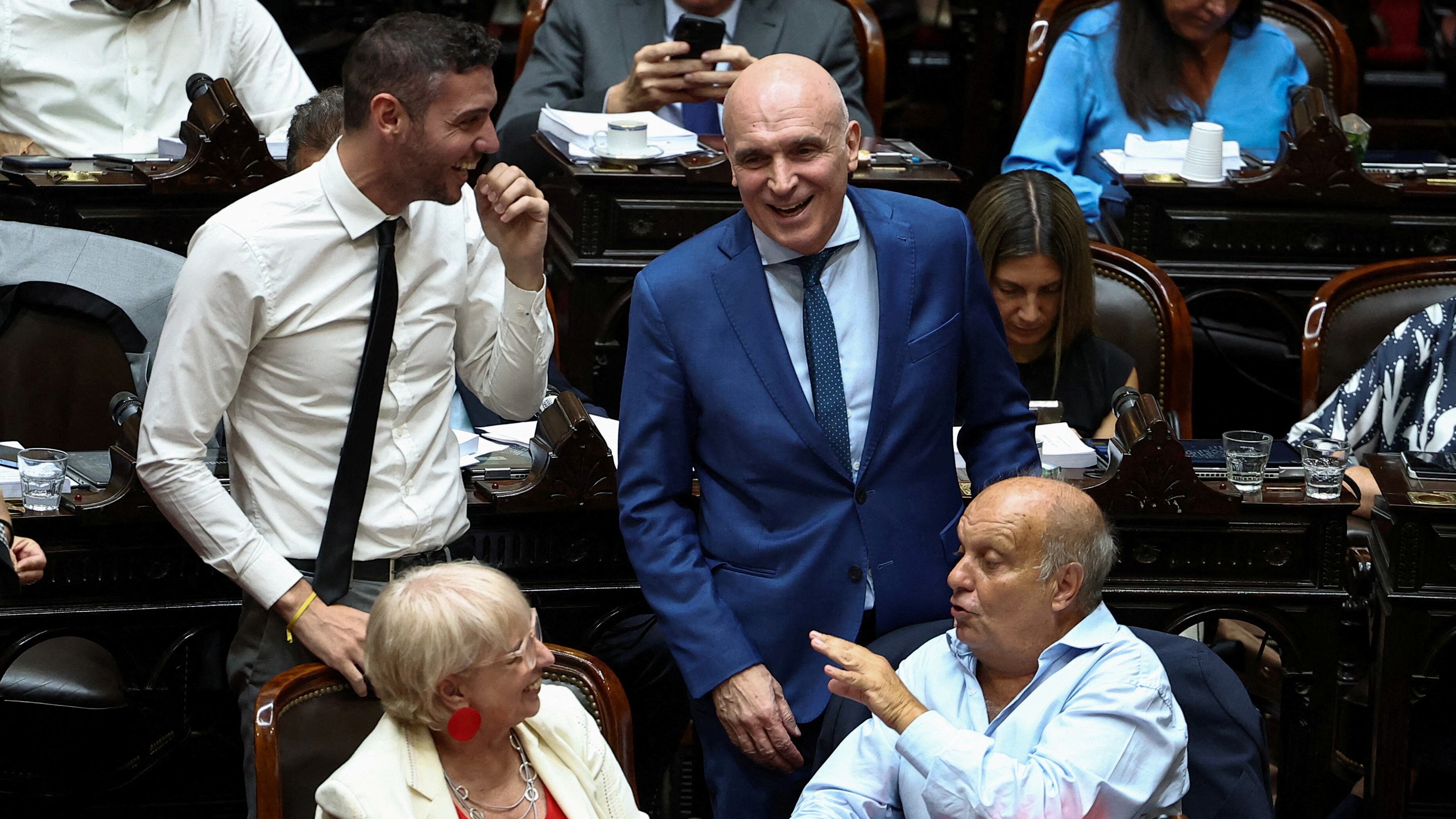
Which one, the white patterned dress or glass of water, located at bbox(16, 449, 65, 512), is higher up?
glass of water, located at bbox(16, 449, 65, 512)

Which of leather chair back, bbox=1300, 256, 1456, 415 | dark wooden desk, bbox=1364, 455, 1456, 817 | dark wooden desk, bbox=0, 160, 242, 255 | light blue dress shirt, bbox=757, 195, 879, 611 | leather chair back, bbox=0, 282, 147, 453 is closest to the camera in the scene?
light blue dress shirt, bbox=757, 195, 879, 611

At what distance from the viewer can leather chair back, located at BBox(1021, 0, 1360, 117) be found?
4.34 metres

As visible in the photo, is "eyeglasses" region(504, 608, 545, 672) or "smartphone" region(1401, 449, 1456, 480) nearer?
"eyeglasses" region(504, 608, 545, 672)

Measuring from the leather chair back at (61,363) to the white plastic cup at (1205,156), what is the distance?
218 cm

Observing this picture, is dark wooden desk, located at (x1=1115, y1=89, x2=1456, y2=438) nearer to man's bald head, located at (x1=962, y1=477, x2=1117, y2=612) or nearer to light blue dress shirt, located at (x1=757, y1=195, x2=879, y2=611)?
light blue dress shirt, located at (x1=757, y1=195, x2=879, y2=611)

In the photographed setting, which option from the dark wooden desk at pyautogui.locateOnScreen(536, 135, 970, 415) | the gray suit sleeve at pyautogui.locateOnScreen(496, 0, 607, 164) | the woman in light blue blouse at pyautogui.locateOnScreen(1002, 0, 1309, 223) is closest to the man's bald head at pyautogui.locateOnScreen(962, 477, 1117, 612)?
the dark wooden desk at pyautogui.locateOnScreen(536, 135, 970, 415)

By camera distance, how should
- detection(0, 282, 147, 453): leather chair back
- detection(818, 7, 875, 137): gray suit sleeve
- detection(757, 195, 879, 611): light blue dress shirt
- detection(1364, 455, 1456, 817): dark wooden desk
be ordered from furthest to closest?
detection(818, 7, 875, 137): gray suit sleeve
detection(0, 282, 147, 453): leather chair back
detection(1364, 455, 1456, 817): dark wooden desk
detection(757, 195, 879, 611): light blue dress shirt

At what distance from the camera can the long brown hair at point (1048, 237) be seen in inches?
121

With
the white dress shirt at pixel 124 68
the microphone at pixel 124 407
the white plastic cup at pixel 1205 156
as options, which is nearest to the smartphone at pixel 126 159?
the white dress shirt at pixel 124 68

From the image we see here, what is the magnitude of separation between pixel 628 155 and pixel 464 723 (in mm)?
1837

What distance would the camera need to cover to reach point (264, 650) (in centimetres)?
221

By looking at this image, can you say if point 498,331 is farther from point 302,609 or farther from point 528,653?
point 528,653

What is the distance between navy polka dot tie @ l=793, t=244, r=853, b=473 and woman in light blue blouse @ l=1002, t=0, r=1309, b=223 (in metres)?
1.79

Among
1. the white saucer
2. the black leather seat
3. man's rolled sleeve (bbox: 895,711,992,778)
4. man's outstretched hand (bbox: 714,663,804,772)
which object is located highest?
the white saucer
